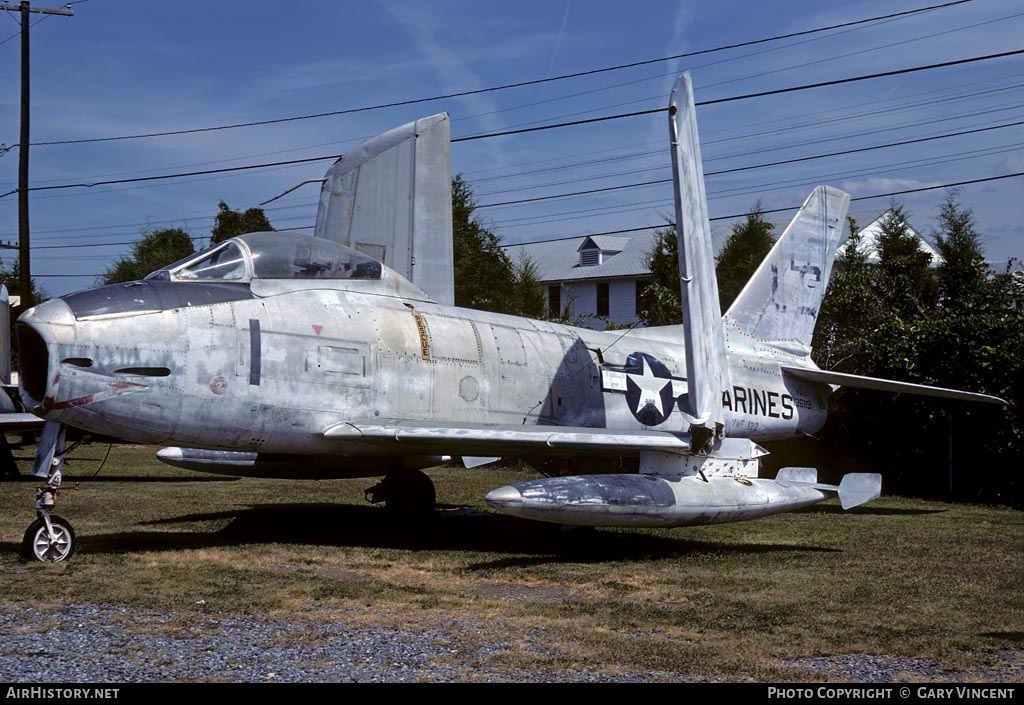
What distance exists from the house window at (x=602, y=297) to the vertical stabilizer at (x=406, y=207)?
41.2 m

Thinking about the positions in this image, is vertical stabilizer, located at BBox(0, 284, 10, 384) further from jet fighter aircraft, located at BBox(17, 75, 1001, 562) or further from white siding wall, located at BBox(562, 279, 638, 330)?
white siding wall, located at BBox(562, 279, 638, 330)

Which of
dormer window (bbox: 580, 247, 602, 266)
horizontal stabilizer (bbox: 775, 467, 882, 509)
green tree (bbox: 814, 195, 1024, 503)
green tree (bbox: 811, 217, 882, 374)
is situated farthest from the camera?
dormer window (bbox: 580, 247, 602, 266)

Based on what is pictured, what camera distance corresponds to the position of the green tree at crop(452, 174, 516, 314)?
135 feet

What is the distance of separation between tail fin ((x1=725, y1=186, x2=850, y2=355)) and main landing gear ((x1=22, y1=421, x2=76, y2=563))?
29.1ft

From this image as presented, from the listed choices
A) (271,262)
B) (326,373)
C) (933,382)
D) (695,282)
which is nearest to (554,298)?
(933,382)

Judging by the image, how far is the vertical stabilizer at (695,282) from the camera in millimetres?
10680

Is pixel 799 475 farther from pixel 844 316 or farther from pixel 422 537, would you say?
pixel 844 316

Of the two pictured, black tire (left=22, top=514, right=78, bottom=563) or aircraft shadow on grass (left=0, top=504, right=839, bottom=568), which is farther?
aircraft shadow on grass (left=0, top=504, right=839, bottom=568)

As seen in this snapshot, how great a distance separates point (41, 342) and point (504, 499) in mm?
4151

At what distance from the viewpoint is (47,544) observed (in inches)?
359

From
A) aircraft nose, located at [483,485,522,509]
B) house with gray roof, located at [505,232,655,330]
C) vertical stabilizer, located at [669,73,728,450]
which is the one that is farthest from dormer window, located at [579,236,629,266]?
aircraft nose, located at [483,485,522,509]

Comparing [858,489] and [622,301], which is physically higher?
[622,301]

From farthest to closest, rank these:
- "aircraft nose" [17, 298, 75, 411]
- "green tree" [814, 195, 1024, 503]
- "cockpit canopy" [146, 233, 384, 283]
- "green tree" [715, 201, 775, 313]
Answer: "green tree" [715, 201, 775, 313], "green tree" [814, 195, 1024, 503], "cockpit canopy" [146, 233, 384, 283], "aircraft nose" [17, 298, 75, 411]
